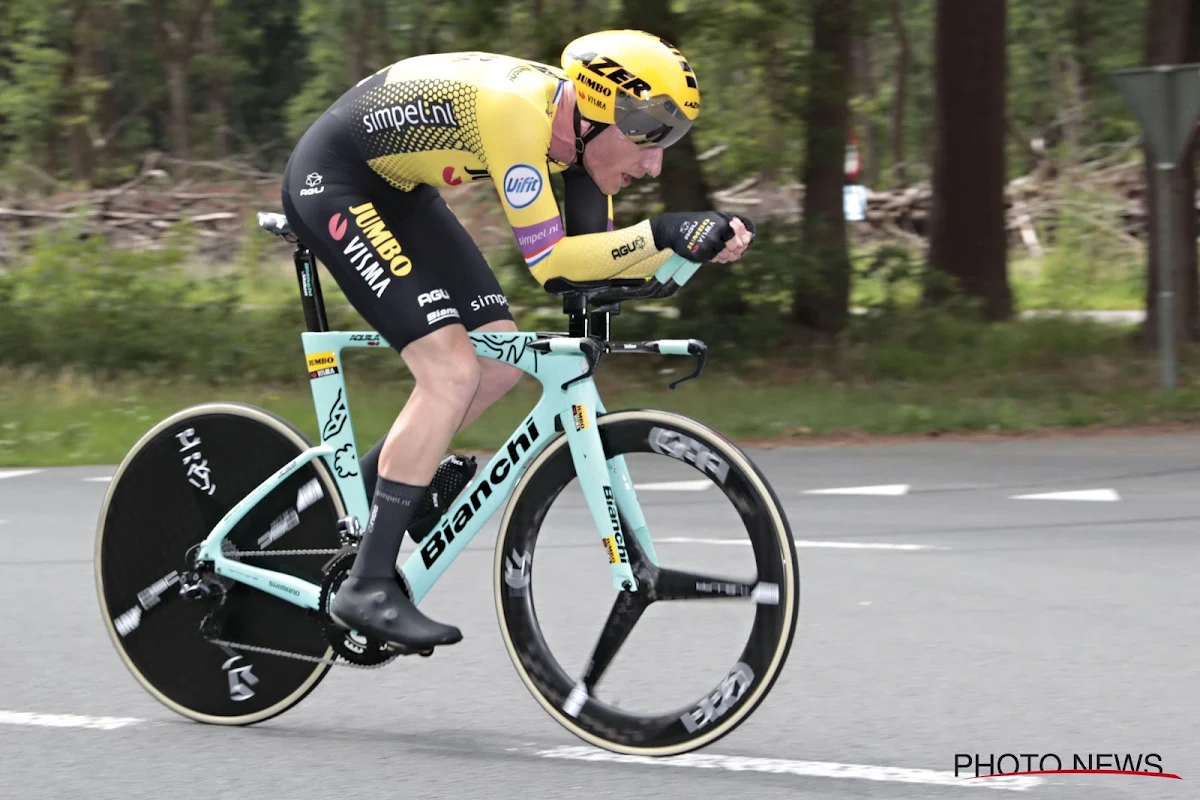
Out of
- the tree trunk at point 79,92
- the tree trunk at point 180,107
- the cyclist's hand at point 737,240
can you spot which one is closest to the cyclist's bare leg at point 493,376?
the cyclist's hand at point 737,240

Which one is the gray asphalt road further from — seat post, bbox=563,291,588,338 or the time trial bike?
seat post, bbox=563,291,588,338

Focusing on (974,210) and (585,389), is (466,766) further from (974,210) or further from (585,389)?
(974,210)

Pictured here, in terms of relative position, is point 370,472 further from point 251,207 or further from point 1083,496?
point 251,207

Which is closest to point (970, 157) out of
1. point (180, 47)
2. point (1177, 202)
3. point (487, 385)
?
point (1177, 202)

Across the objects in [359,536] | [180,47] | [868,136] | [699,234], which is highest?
[699,234]

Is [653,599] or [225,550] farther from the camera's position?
[225,550]

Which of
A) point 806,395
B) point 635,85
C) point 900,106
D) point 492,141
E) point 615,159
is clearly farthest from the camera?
point 900,106

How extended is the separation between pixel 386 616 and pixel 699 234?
1.30 m

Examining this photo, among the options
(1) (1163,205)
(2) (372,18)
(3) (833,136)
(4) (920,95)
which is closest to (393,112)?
(1) (1163,205)

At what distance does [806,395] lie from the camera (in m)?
13.7

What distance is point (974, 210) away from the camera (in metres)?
16.3

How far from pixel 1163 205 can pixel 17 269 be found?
11.1 metres

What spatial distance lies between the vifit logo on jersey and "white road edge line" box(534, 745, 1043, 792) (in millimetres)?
1590

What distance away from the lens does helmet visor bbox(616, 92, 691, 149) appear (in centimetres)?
423
